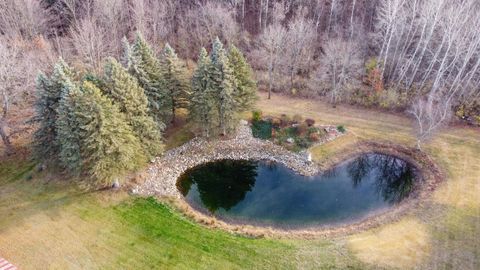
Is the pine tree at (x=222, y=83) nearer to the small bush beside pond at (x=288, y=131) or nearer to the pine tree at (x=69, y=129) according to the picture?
the small bush beside pond at (x=288, y=131)

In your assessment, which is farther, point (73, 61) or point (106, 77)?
point (73, 61)

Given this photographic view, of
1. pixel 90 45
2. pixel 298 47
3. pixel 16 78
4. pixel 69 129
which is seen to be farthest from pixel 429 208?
pixel 16 78

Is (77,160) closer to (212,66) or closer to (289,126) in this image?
(212,66)

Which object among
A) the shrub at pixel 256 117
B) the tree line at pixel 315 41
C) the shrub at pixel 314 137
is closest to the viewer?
the shrub at pixel 314 137

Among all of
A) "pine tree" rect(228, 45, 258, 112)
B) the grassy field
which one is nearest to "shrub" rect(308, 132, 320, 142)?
"pine tree" rect(228, 45, 258, 112)

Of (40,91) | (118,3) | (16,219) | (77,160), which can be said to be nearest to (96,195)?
(77,160)

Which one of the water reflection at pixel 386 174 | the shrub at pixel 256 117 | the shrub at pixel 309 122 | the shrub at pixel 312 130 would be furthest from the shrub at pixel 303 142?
the shrub at pixel 256 117
